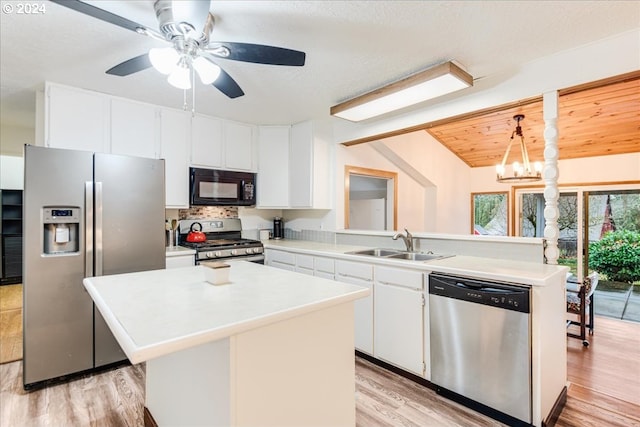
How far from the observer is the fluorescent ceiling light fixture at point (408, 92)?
90.1 inches

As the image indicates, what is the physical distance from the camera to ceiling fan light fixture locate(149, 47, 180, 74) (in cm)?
160

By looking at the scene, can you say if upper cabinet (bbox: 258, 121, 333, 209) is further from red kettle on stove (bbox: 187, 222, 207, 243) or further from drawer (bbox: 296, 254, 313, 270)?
red kettle on stove (bbox: 187, 222, 207, 243)

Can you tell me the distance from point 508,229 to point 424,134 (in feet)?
7.27

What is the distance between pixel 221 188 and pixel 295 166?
2.96ft

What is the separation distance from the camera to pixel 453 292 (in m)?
2.14

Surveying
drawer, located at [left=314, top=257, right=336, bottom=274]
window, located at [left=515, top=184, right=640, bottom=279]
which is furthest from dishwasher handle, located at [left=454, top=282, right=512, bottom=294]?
window, located at [left=515, top=184, right=640, bottom=279]

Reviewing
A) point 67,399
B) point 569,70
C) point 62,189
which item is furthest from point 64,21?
point 569,70

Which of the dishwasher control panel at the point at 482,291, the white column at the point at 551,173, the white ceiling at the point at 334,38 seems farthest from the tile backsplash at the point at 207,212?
the white column at the point at 551,173

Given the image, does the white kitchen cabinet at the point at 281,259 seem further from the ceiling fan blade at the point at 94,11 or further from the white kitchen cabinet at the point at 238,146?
the ceiling fan blade at the point at 94,11

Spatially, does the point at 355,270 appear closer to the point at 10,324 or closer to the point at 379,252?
the point at 379,252

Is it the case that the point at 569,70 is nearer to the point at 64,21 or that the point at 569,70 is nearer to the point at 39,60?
the point at 64,21

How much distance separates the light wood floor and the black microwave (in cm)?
169

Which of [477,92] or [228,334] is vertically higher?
[477,92]

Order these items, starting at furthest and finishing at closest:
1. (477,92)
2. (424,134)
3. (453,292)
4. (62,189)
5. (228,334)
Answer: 1. (424,134)
2. (477,92)
3. (62,189)
4. (453,292)
5. (228,334)
